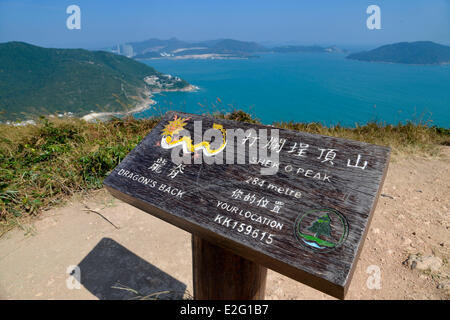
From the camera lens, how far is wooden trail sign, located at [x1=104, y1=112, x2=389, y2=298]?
0.95 meters

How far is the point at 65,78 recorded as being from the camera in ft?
104

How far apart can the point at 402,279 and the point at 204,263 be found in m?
2.06

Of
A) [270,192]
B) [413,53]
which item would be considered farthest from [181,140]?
[413,53]

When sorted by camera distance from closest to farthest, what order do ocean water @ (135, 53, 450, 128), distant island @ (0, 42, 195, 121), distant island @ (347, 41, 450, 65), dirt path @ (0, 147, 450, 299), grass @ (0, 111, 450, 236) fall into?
1. dirt path @ (0, 147, 450, 299)
2. grass @ (0, 111, 450, 236)
3. ocean water @ (135, 53, 450, 128)
4. distant island @ (0, 42, 195, 121)
5. distant island @ (347, 41, 450, 65)

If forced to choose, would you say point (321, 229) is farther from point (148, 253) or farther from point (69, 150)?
point (69, 150)

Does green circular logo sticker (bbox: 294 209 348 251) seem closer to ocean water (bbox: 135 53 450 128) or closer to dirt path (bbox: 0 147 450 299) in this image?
dirt path (bbox: 0 147 450 299)

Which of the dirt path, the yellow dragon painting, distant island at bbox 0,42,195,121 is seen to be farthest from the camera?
distant island at bbox 0,42,195,121

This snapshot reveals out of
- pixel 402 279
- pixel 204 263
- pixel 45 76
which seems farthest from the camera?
pixel 45 76

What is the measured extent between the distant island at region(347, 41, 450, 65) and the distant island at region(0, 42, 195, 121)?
41321 mm

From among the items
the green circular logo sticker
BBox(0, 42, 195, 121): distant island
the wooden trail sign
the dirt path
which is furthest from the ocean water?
BBox(0, 42, 195, 121): distant island

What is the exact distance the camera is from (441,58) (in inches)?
1517

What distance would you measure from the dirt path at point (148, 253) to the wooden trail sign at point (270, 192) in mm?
1214
